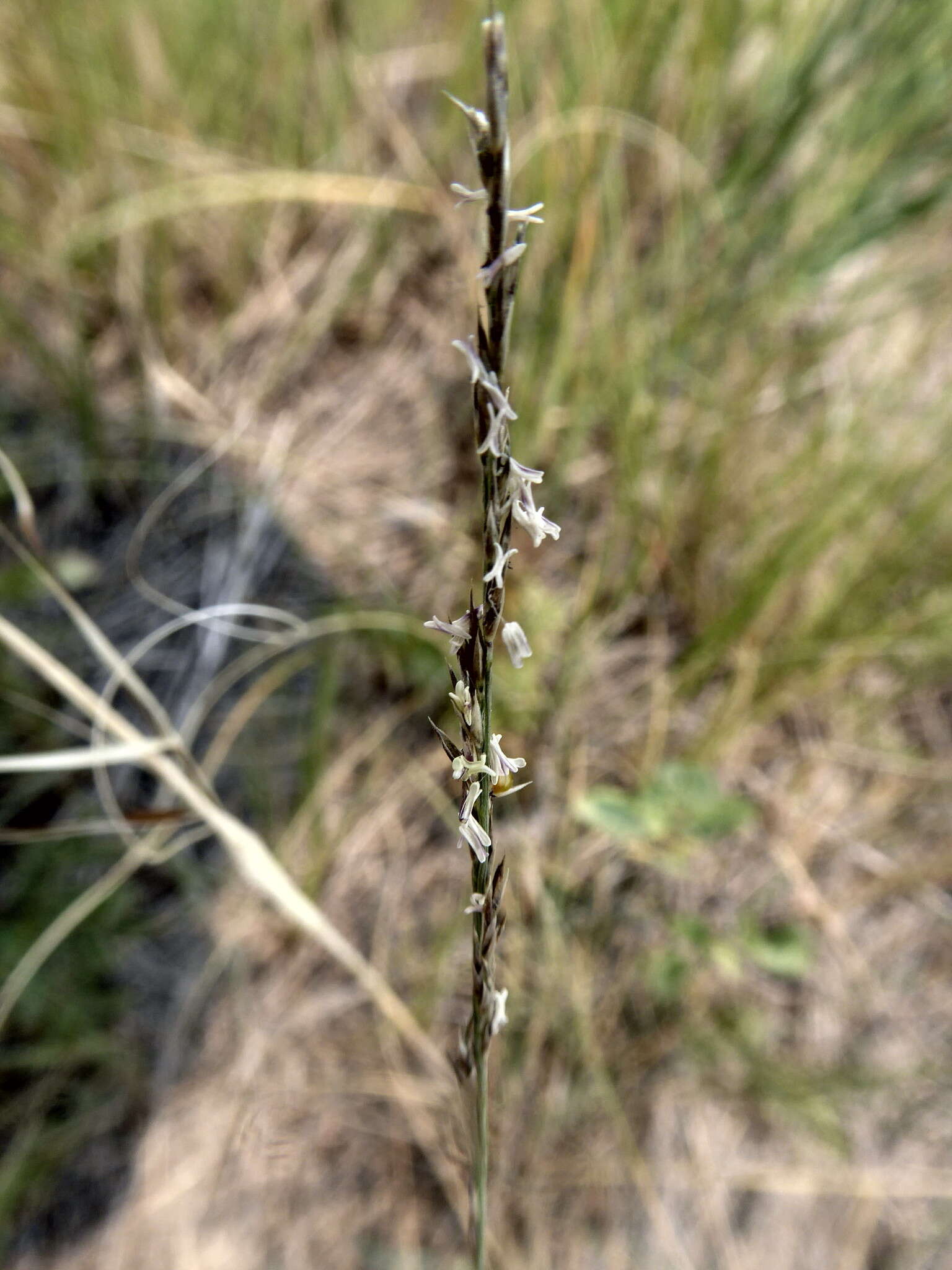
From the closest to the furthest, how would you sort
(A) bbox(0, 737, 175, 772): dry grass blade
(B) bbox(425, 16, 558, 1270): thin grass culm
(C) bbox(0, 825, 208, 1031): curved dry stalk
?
(B) bbox(425, 16, 558, 1270): thin grass culm, (A) bbox(0, 737, 175, 772): dry grass blade, (C) bbox(0, 825, 208, 1031): curved dry stalk

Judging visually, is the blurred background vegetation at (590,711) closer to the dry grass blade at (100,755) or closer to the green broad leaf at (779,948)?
the green broad leaf at (779,948)

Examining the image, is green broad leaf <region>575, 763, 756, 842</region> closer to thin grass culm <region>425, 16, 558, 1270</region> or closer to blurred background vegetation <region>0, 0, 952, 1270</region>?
blurred background vegetation <region>0, 0, 952, 1270</region>

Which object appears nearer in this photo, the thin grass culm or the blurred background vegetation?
the thin grass culm

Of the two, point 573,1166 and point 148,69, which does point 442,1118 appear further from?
point 148,69

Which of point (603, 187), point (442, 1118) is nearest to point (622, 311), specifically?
point (603, 187)

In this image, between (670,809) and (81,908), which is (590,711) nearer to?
(670,809)

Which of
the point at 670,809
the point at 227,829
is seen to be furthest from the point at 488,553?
the point at 670,809

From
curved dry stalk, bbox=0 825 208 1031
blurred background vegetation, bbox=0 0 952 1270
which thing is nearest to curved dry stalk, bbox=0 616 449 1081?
curved dry stalk, bbox=0 825 208 1031

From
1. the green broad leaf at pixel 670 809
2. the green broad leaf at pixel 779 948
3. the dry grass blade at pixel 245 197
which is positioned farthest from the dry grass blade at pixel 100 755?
the dry grass blade at pixel 245 197
